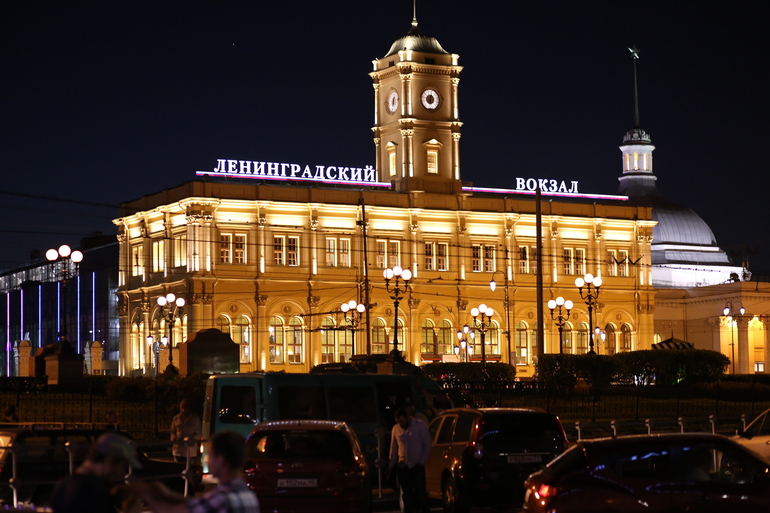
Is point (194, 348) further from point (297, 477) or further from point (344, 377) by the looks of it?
point (297, 477)

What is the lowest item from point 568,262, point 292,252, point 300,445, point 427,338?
point 300,445

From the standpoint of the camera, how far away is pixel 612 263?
103m

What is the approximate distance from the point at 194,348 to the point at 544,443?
32732 millimetres

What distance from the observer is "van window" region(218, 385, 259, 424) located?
73.3 ft

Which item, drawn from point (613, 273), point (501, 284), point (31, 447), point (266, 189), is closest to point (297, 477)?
point (31, 447)

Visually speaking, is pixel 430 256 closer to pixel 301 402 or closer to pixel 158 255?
pixel 158 255

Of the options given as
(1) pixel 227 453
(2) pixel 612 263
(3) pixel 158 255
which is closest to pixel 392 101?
(3) pixel 158 255

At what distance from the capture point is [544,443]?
20516 millimetres

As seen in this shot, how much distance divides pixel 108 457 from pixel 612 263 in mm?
95581

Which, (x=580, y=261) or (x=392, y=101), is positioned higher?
(x=392, y=101)

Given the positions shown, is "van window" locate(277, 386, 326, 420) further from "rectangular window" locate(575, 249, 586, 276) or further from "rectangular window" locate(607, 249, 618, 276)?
"rectangular window" locate(607, 249, 618, 276)

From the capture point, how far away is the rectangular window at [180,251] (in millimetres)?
88062

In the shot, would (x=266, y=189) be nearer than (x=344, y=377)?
No

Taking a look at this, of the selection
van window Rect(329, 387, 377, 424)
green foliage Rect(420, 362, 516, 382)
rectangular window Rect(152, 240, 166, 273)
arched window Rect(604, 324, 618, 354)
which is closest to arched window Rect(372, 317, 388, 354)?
rectangular window Rect(152, 240, 166, 273)
